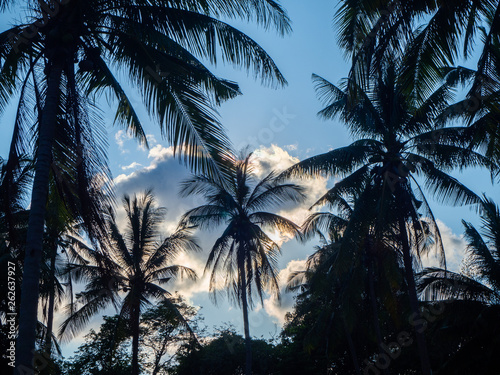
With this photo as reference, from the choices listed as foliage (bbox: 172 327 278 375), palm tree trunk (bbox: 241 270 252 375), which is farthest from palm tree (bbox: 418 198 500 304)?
foliage (bbox: 172 327 278 375)

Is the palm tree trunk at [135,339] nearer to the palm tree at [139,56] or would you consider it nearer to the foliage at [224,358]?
the foliage at [224,358]

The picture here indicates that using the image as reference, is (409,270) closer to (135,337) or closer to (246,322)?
(246,322)

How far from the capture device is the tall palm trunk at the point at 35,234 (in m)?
5.66

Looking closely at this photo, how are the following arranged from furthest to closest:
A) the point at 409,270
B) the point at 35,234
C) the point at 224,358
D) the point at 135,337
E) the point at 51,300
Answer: the point at 224,358 → the point at 135,337 → the point at 51,300 → the point at 409,270 → the point at 35,234

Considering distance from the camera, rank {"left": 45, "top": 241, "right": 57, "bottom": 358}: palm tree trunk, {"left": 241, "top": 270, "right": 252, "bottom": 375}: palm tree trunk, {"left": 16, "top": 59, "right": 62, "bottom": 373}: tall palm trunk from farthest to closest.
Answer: {"left": 241, "top": 270, "right": 252, "bottom": 375}: palm tree trunk
{"left": 45, "top": 241, "right": 57, "bottom": 358}: palm tree trunk
{"left": 16, "top": 59, "right": 62, "bottom": 373}: tall palm trunk

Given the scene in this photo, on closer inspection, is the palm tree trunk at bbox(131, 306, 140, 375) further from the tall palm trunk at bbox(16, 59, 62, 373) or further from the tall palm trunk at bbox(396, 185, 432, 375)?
the tall palm trunk at bbox(16, 59, 62, 373)

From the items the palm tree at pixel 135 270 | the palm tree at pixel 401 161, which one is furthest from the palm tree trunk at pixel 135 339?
the palm tree at pixel 401 161

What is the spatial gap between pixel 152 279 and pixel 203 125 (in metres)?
15.9

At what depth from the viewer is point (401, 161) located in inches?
583

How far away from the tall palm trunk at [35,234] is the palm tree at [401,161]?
917 centimetres

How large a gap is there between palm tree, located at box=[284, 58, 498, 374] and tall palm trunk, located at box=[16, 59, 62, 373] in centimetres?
917

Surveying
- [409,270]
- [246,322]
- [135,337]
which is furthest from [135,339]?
[409,270]

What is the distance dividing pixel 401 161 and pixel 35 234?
11.3 m

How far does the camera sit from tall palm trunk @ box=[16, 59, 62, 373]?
5660 millimetres
